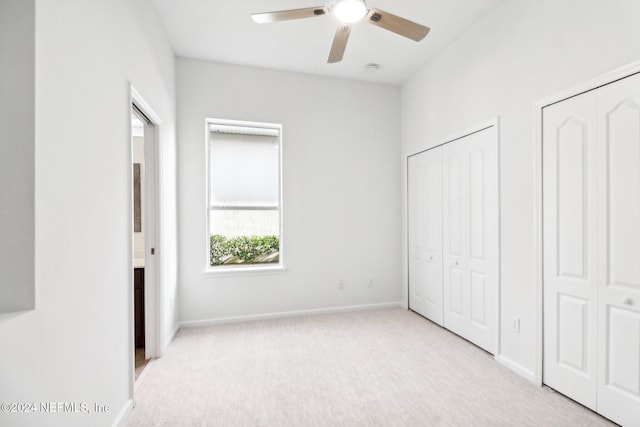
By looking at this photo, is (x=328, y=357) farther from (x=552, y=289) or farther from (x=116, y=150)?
(x=116, y=150)

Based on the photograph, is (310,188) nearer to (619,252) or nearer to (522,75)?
(522,75)

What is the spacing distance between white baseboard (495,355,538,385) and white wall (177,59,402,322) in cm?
171

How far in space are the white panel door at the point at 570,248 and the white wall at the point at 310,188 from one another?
2119mm

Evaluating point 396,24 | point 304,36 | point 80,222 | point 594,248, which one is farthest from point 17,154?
point 594,248

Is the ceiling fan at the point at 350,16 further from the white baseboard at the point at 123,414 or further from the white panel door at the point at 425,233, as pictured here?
the white baseboard at the point at 123,414

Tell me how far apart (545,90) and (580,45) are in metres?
0.32

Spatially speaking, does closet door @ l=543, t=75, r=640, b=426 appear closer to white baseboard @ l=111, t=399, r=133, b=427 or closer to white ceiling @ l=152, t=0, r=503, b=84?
white ceiling @ l=152, t=0, r=503, b=84

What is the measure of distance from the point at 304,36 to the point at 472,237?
2600mm

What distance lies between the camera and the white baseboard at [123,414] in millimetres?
1835

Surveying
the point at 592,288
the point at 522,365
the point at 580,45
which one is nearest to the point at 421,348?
the point at 522,365

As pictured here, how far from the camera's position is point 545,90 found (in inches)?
90.6

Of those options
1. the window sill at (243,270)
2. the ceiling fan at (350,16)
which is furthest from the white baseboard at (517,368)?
the ceiling fan at (350,16)

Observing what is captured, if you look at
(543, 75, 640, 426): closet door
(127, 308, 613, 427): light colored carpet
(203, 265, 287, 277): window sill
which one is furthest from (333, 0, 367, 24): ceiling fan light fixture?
(203, 265, 287, 277): window sill

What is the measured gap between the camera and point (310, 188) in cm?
398
